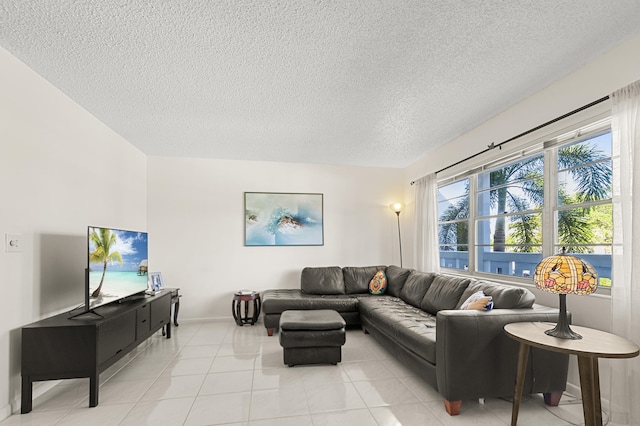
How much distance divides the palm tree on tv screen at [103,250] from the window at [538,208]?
390 cm

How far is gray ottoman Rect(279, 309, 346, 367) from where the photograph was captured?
3211 mm

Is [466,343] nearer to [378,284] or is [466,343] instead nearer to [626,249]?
[626,249]

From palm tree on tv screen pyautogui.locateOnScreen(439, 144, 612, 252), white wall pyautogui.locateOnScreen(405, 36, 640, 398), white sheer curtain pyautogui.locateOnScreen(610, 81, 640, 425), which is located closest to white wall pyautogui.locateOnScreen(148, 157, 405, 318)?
palm tree on tv screen pyautogui.locateOnScreen(439, 144, 612, 252)

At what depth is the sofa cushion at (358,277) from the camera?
16.8 feet

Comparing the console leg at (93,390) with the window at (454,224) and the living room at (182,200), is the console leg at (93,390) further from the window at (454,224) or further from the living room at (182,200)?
the window at (454,224)

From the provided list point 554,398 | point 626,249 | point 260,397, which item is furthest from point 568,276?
point 260,397

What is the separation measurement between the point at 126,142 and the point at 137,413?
129 inches

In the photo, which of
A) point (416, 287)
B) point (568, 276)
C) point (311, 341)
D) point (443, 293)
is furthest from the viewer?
point (416, 287)

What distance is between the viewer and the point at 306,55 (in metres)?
2.31

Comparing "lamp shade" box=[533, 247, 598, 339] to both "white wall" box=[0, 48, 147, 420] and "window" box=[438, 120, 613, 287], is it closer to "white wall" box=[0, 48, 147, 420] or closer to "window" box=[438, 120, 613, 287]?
"window" box=[438, 120, 613, 287]

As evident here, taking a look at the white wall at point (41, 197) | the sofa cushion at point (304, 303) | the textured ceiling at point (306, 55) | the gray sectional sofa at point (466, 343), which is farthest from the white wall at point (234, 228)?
the gray sectional sofa at point (466, 343)

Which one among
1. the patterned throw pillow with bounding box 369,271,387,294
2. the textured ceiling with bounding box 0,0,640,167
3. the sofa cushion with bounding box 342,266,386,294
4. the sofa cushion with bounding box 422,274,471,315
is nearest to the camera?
the textured ceiling with bounding box 0,0,640,167

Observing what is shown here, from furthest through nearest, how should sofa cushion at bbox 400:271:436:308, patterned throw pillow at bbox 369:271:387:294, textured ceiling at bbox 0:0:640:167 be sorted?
patterned throw pillow at bbox 369:271:387:294
sofa cushion at bbox 400:271:436:308
textured ceiling at bbox 0:0:640:167

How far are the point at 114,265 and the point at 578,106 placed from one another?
4159mm
